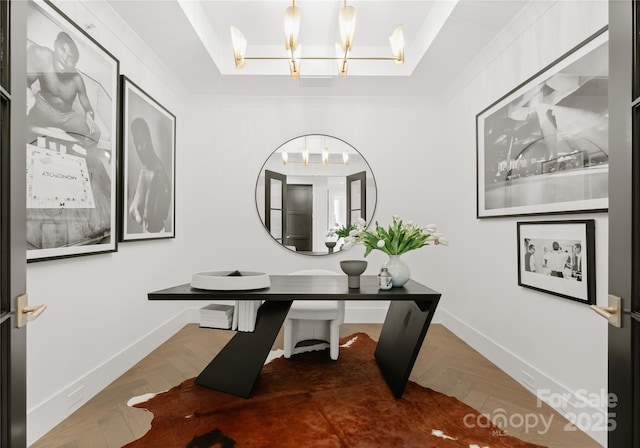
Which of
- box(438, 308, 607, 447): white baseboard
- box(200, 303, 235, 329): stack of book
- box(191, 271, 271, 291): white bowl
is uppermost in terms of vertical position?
box(191, 271, 271, 291): white bowl

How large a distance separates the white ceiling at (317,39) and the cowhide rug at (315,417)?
2691 mm

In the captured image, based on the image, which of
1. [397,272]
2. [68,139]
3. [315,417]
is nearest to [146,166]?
[68,139]

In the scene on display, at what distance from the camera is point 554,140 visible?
215 centimetres

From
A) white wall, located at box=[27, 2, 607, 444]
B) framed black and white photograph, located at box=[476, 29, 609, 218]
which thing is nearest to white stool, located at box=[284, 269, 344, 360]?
white wall, located at box=[27, 2, 607, 444]

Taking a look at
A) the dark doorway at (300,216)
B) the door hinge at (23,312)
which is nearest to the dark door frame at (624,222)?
the door hinge at (23,312)

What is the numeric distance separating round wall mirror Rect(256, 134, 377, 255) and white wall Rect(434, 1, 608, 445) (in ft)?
3.43

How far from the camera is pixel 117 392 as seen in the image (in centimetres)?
229

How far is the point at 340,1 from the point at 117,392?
3.42 m

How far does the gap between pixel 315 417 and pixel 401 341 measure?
2.58 ft

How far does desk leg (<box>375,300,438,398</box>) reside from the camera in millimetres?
2166

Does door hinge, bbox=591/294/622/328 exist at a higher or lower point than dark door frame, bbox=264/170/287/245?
lower

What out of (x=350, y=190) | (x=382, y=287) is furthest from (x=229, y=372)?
(x=350, y=190)

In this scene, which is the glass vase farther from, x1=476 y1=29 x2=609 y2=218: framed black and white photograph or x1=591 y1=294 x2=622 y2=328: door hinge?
x1=591 y1=294 x2=622 y2=328: door hinge

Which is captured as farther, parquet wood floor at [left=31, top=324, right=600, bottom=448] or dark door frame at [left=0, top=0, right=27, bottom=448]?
parquet wood floor at [left=31, top=324, right=600, bottom=448]
